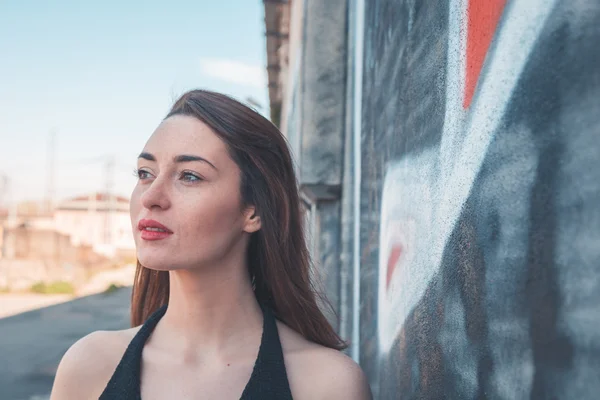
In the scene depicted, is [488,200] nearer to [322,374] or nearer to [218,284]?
[322,374]

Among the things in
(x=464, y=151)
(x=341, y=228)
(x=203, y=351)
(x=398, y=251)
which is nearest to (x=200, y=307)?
(x=203, y=351)

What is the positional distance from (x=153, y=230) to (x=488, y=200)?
993mm

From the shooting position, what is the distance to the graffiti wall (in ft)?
2.73

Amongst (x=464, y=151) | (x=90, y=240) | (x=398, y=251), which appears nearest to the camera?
(x=464, y=151)

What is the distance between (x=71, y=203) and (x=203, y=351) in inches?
2285

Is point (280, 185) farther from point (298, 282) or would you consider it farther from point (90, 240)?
point (90, 240)

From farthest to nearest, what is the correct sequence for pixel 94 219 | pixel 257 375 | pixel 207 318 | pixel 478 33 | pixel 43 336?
pixel 94 219, pixel 43 336, pixel 207 318, pixel 257 375, pixel 478 33

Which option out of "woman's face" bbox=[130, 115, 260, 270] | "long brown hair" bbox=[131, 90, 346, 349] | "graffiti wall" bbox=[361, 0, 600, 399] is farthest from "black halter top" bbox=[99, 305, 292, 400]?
"graffiti wall" bbox=[361, 0, 600, 399]

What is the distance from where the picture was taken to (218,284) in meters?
1.90

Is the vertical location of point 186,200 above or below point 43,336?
above

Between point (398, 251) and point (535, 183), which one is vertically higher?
point (535, 183)

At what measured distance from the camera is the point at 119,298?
69.9 feet

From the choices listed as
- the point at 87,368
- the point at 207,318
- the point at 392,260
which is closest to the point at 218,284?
the point at 207,318

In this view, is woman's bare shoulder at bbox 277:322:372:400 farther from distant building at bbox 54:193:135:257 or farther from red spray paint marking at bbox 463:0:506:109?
distant building at bbox 54:193:135:257
